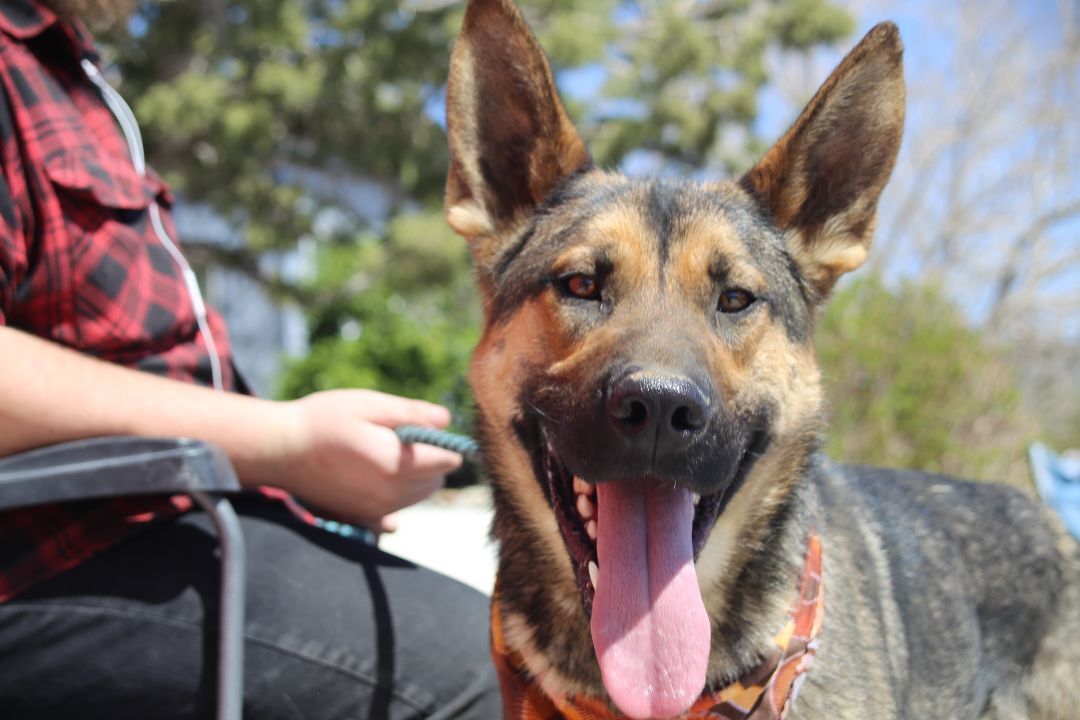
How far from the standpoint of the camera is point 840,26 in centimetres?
1250

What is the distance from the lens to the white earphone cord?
262 cm

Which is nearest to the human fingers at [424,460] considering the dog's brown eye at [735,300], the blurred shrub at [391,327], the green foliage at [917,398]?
the dog's brown eye at [735,300]

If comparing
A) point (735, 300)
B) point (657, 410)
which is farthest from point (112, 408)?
point (735, 300)

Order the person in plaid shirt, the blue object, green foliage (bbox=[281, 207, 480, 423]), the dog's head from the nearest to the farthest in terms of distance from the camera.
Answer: the dog's head
the person in plaid shirt
the blue object
green foliage (bbox=[281, 207, 480, 423])

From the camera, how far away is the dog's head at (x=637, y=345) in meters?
2.01

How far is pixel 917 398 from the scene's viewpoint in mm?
6871

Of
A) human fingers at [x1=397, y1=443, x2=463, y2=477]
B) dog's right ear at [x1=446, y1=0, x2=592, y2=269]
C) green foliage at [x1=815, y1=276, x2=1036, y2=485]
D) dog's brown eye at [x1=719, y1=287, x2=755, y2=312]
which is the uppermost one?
dog's right ear at [x1=446, y1=0, x2=592, y2=269]

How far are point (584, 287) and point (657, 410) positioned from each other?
573mm

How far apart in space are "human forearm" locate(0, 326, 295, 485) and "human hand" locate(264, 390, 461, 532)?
0.05 m

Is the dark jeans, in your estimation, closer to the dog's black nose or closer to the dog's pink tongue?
the dog's pink tongue

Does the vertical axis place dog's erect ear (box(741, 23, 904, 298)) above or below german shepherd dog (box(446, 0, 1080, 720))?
above

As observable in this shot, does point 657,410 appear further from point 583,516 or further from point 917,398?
point 917,398

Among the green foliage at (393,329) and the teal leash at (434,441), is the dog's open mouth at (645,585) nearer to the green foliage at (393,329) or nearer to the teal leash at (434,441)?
the teal leash at (434,441)

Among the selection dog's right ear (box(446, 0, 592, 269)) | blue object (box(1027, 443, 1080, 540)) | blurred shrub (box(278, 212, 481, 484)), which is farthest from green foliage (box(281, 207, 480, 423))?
dog's right ear (box(446, 0, 592, 269))
